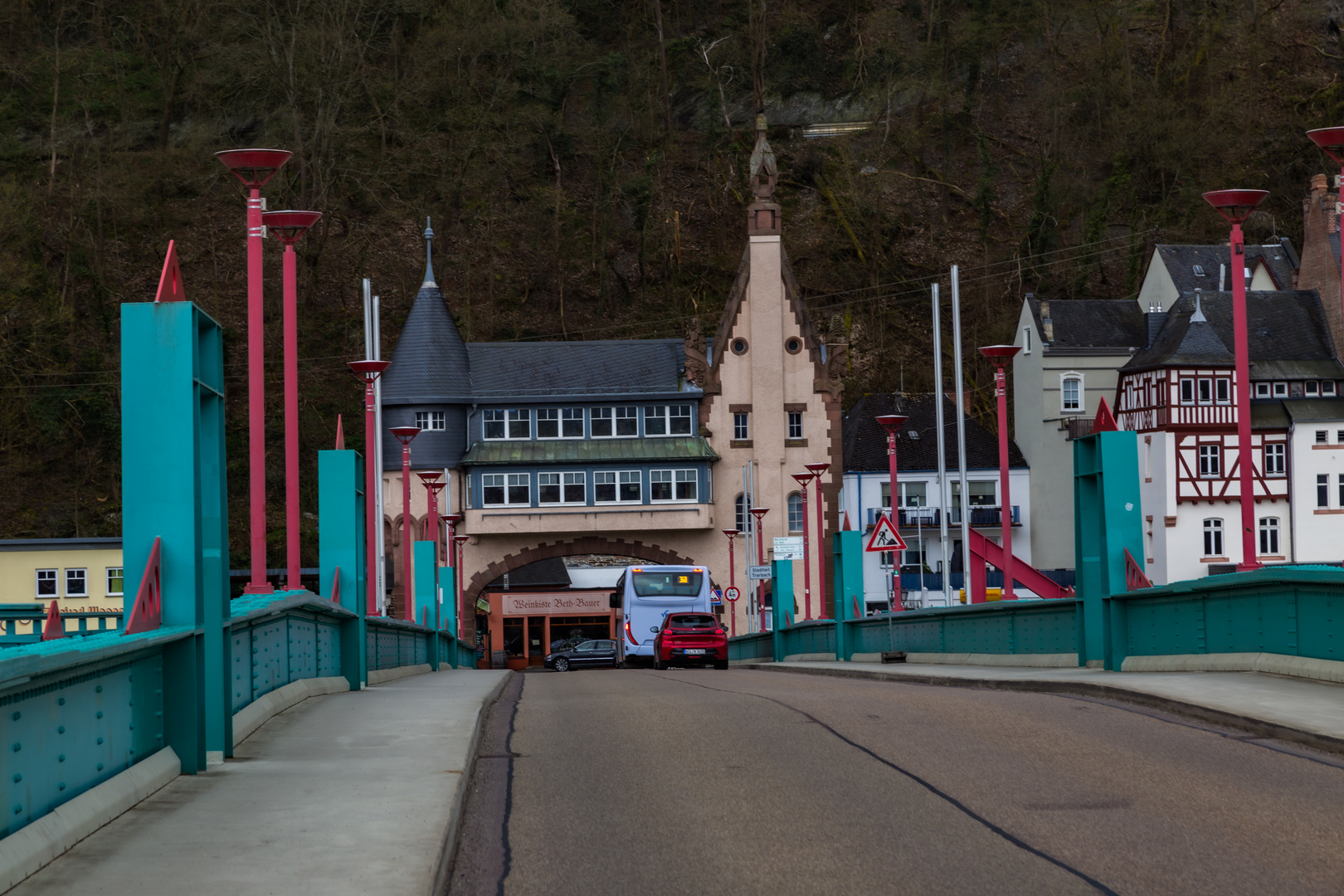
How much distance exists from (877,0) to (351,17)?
31856mm

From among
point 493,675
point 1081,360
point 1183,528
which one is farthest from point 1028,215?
point 493,675

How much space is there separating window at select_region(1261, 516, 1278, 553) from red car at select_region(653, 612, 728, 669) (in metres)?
35.4

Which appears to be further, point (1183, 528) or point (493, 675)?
point (1183, 528)

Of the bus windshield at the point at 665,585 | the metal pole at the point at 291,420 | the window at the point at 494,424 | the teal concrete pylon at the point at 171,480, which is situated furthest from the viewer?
the window at the point at 494,424

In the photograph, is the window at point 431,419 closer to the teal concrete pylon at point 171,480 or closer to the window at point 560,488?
the window at point 560,488

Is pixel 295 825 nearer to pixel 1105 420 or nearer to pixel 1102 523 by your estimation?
pixel 1102 523

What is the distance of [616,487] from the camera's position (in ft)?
221

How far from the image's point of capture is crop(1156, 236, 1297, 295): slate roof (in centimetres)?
7338

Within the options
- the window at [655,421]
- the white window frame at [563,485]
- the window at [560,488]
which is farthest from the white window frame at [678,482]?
the window at [560,488]

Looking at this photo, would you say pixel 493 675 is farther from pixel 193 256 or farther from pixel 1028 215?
pixel 1028 215

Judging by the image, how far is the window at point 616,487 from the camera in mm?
67250

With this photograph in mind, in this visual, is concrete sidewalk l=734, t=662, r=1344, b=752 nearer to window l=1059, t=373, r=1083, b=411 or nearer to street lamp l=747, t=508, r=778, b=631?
street lamp l=747, t=508, r=778, b=631

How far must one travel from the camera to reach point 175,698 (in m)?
9.29

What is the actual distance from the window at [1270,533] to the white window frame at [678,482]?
80.4ft
